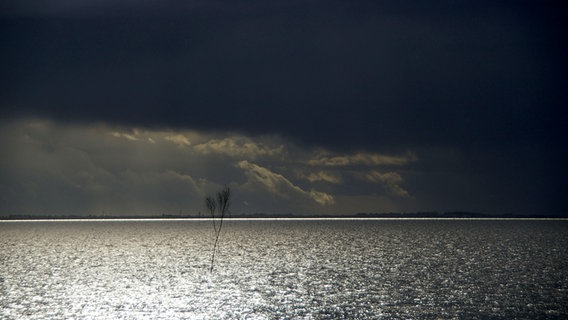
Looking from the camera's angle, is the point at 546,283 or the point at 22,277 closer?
the point at 546,283

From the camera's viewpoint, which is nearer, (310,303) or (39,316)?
(39,316)

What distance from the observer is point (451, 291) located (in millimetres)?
60375

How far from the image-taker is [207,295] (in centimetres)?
5997

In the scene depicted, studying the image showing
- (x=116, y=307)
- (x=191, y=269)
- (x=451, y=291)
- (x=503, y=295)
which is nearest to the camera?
(x=116, y=307)

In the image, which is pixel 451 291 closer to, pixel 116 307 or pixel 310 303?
pixel 310 303

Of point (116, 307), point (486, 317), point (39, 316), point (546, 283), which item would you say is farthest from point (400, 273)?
point (39, 316)

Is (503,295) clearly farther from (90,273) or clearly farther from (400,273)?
(90,273)

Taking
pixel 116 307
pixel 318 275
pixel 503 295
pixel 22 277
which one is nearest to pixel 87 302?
pixel 116 307

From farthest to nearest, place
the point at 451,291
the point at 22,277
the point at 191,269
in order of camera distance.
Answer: the point at 191,269 → the point at 22,277 → the point at 451,291

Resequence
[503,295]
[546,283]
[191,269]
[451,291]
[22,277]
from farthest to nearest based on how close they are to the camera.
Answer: [191,269], [22,277], [546,283], [451,291], [503,295]

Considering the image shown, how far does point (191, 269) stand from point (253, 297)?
34.1 m

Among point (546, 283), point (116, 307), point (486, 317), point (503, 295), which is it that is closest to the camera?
point (486, 317)

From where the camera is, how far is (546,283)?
65812mm

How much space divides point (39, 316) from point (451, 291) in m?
39.1
